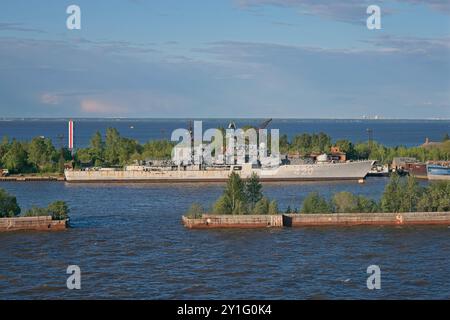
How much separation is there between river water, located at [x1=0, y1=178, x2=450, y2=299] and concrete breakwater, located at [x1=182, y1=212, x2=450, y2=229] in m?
0.65

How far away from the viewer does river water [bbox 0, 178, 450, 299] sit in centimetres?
1680

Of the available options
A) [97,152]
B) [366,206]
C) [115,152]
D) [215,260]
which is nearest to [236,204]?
[366,206]

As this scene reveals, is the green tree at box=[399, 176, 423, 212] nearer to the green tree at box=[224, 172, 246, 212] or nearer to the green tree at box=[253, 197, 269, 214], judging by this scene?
the green tree at box=[253, 197, 269, 214]

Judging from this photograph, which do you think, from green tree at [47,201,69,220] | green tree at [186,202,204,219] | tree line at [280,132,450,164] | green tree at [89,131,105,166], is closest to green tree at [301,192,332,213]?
green tree at [186,202,204,219]

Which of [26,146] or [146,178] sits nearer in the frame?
[146,178]

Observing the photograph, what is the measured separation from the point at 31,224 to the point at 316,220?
946cm

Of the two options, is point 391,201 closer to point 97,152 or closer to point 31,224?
point 31,224

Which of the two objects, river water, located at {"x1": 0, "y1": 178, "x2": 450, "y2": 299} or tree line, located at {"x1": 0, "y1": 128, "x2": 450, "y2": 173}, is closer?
river water, located at {"x1": 0, "y1": 178, "x2": 450, "y2": 299}

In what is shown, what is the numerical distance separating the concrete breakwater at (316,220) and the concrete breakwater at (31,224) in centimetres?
424

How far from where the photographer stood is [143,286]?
1716cm

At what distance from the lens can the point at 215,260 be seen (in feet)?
65.9

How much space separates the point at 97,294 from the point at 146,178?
3253cm
